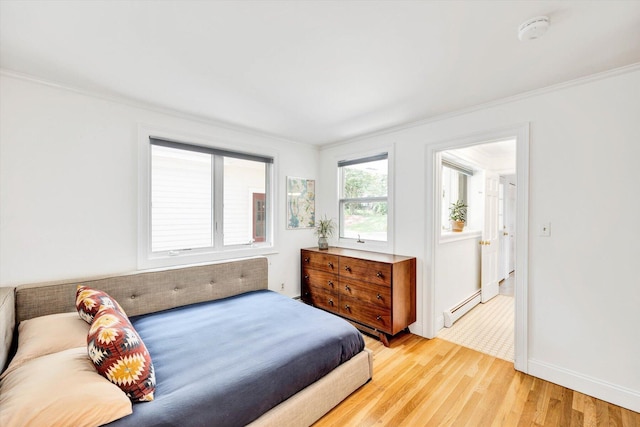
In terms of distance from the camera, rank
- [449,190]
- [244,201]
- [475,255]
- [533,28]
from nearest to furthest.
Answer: [533,28] < [244,201] < [449,190] < [475,255]

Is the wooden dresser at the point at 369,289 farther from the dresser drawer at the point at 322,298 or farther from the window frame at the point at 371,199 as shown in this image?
the window frame at the point at 371,199

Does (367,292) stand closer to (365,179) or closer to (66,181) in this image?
(365,179)

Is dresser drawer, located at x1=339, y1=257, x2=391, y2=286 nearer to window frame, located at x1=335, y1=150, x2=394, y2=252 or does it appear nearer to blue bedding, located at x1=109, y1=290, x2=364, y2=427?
window frame, located at x1=335, y1=150, x2=394, y2=252

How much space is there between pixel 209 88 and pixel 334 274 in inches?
91.7

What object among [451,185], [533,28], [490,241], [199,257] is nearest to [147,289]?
[199,257]

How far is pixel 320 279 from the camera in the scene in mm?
3484

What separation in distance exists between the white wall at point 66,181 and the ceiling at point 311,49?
7.7 inches

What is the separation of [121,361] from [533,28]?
2.66 meters

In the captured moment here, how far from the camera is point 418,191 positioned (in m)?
3.03

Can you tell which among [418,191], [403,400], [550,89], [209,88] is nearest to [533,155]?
[550,89]

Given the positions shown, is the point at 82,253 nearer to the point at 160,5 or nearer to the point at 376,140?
the point at 160,5

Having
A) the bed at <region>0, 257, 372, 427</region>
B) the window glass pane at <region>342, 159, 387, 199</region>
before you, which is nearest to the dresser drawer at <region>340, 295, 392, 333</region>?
the bed at <region>0, 257, 372, 427</region>

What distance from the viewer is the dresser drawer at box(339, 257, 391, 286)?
108 inches

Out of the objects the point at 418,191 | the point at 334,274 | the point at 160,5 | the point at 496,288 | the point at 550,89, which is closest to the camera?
the point at 160,5
